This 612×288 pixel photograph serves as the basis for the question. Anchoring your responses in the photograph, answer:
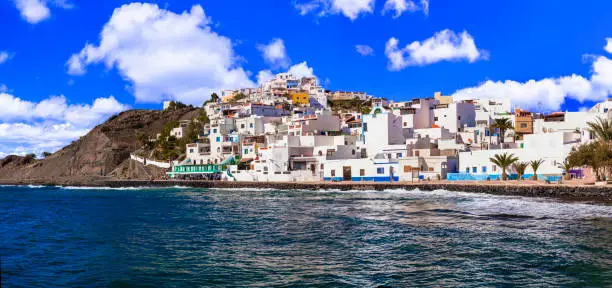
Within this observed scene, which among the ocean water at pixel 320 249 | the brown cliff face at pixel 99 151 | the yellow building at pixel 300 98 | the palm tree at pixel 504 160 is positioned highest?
the yellow building at pixel 300 98

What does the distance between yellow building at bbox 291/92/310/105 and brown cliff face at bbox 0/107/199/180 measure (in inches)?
1142

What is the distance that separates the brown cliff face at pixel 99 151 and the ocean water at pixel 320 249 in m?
92.5

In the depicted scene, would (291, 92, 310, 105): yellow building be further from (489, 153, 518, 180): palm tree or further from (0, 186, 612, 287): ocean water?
(0, 186, 612, 287): ocean water

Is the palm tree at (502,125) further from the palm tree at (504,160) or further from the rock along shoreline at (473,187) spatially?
the rock along shoreline at (473,187)

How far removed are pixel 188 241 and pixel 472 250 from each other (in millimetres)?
12739

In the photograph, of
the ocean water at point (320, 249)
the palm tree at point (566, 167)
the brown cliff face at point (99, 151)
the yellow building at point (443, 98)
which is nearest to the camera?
the ocean water at point (320, 249)

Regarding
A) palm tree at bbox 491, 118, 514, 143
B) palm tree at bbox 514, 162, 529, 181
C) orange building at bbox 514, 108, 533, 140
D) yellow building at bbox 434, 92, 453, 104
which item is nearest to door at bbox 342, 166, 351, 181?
palm tree at bbox 491, 118, 514, 143

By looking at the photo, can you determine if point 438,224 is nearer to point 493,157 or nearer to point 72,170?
point 493,157

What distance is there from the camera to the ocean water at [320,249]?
52.9 ft

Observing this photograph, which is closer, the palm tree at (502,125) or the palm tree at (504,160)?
the palm tree at (504,160)

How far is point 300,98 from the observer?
417 feet

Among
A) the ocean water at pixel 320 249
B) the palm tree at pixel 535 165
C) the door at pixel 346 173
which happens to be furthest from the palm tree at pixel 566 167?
the door at pixel 346 173

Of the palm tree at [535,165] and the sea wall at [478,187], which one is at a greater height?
the palm tree at [535,165]

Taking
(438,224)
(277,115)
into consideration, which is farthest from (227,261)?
(277,115)
